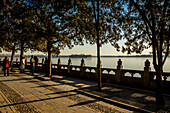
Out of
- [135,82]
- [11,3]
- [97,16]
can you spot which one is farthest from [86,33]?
[11,3]

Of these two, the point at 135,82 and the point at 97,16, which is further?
the point at 135,82

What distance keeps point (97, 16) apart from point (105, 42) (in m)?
2.02

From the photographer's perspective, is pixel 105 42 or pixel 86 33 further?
pixel 86 33

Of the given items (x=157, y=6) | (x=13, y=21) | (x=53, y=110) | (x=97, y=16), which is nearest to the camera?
(x=53, y=110)

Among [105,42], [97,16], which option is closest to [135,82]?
[105,42]

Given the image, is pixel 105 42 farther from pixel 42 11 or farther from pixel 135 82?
pixel 42 11

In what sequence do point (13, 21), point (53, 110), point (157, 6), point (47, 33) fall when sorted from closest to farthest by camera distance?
point (53, 110), point (157, 6), point (47, 33), point (13, 21)

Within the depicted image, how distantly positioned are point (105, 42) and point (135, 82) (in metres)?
4.19

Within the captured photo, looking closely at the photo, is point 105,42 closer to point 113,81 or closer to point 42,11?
point 113,81

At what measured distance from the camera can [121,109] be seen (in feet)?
21.4

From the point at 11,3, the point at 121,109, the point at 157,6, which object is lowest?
the point at 121,109

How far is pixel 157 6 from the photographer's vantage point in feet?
23.5

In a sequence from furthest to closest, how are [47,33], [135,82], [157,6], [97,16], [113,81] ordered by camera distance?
[47,33] < [113,81] < [135,82] < [97,16] < [157,6]

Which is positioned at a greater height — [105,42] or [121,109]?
[105,42]
